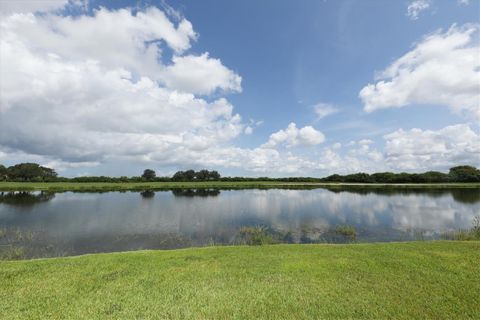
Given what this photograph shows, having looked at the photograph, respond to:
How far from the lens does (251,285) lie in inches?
296

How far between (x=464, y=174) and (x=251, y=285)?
149m

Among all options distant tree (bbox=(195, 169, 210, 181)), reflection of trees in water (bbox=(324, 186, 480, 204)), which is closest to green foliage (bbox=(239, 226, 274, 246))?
reflection of trees in water (bbox=(324, 186, 480, 204))

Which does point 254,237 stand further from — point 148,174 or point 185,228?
point 148,174

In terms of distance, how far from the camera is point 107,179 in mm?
115188

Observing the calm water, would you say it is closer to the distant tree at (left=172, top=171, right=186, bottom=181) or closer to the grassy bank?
the grassy bank

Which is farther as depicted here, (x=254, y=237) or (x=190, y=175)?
(x=190, y=175)

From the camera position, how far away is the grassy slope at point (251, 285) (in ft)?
20.2

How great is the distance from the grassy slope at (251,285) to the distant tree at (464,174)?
5333 inches

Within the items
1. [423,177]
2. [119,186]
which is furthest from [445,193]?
[119,186]

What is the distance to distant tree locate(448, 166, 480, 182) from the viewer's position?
10872 cm

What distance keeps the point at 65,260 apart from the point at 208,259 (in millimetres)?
5996

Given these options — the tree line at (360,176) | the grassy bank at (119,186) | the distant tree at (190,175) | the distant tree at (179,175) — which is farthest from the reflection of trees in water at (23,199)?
the distant tree at (190,175)

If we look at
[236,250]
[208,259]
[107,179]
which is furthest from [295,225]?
[107,179]

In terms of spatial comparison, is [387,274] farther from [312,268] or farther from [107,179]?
[107,179]
